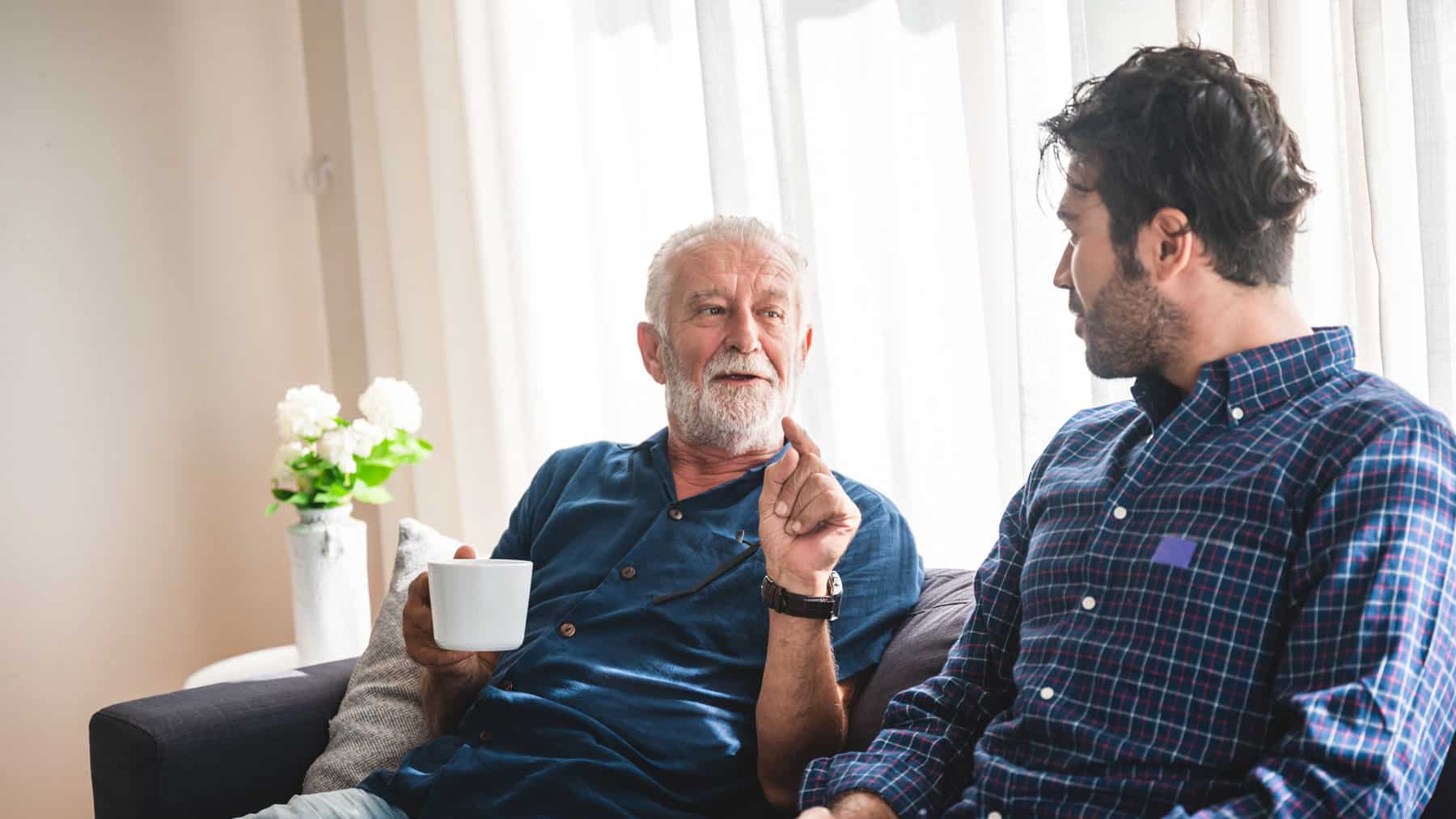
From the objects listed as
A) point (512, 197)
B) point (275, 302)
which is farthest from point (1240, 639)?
point (275, 302)

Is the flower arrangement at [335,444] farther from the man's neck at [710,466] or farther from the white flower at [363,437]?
the man's neck at [710,466]

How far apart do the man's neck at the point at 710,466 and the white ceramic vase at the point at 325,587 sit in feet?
3.22

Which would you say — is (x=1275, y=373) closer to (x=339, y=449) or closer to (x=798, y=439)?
(x=798, y=439)

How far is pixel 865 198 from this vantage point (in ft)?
7.23

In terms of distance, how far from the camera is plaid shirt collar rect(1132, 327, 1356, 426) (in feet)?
3.88

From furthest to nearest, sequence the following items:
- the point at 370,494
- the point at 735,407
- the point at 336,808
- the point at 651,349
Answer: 1. the point at 370,494
2. the point at 651,349
3. the point at 735,407
4. the point at 336,808

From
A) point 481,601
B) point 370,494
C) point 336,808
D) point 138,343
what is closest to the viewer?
point 481,601

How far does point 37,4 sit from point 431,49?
39.2 inches

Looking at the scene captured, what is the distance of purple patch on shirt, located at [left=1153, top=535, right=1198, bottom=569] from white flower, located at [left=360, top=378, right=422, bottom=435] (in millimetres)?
1831

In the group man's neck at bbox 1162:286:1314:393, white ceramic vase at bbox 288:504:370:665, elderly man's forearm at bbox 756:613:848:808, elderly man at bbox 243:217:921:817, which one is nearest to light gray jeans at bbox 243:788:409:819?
elderly man at bbox 243:217:921:817

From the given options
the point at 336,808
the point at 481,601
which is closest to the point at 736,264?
the point at 481,601

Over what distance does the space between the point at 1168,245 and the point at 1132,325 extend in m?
0.09

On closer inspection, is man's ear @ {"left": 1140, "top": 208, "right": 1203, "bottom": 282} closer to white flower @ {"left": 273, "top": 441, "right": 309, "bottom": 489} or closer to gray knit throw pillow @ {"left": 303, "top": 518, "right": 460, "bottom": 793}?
gray knit throw pillow @ {"left": 303, "top": 518, "right": 460, "bottom": 793}

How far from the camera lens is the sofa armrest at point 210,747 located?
1736 millimetres
